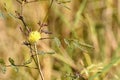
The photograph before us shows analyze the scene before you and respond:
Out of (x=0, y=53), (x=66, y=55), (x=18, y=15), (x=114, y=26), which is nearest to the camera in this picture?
(x=18, y=15)

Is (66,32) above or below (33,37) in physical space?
below

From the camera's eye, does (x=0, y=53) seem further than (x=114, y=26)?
No

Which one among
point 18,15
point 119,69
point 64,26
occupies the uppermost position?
point 18,15

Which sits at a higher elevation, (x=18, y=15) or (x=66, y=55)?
(x=18, y=15)

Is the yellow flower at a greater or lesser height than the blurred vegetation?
greater

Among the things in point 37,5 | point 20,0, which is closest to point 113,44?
point 37,5

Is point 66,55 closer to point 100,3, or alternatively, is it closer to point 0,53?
point 0,53

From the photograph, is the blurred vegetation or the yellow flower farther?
the blurred vegetation

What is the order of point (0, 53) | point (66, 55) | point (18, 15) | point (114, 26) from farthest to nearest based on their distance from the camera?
1. point (114, 26)
2. point (0, 53)
3. point (66, 55)
4. point (18, 15)

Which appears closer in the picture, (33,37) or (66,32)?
(33,37)

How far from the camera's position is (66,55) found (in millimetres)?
2045

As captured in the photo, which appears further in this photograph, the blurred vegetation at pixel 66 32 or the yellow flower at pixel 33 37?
the blurred vegetation at pixel 66 32

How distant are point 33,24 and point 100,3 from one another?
0.53m

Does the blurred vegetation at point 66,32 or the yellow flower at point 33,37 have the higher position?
the yellow flower at point 33,37
